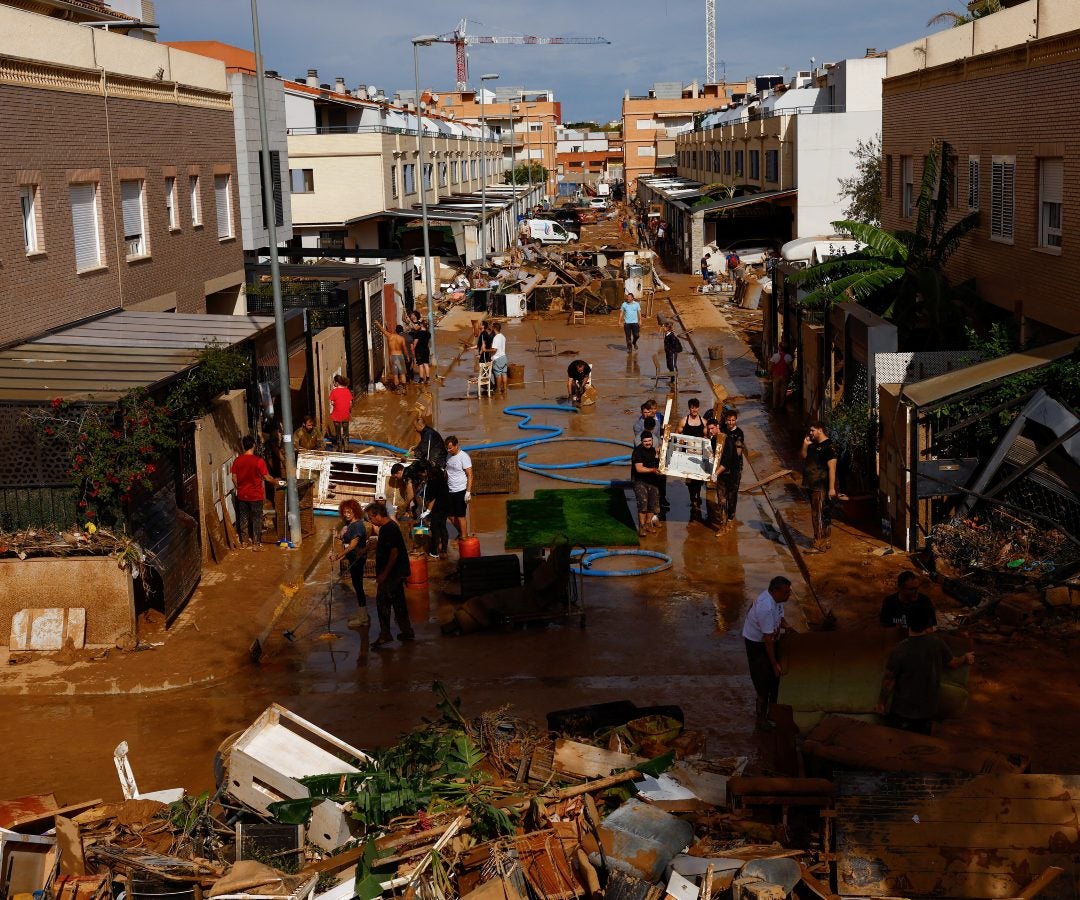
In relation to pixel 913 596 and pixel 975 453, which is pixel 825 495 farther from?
pixel 913 596

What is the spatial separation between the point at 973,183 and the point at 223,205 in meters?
15.4

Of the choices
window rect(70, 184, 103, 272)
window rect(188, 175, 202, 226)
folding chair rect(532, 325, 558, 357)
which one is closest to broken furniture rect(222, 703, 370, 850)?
window rect(70, 184, 103, 272)

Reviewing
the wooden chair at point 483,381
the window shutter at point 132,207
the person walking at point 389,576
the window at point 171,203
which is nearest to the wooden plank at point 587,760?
the person walking at point 389,576

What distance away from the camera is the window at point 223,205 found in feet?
88.6

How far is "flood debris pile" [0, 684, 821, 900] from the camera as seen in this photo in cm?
795

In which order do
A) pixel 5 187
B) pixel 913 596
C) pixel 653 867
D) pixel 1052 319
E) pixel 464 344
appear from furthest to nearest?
1. pixel 464 344
2. pixel 1052 319
3. pixel 5 187
4. pixel 913 596
5. pixel 653 867

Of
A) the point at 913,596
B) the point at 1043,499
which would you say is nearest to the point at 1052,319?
the point at 1043,499

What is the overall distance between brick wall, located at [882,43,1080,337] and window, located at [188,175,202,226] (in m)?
14.7

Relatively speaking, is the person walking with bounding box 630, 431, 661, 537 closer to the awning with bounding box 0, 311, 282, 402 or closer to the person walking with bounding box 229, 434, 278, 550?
Result: the person walking with bounding box 229, 434, 278, 550

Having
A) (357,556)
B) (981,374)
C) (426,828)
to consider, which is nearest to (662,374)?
(981,374)

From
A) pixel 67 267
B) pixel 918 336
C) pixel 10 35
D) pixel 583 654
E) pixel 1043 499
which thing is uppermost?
pixel 10 35

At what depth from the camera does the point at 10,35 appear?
17438 millimetres

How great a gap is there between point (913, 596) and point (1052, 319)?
31.1 ft

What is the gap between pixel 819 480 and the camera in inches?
648
